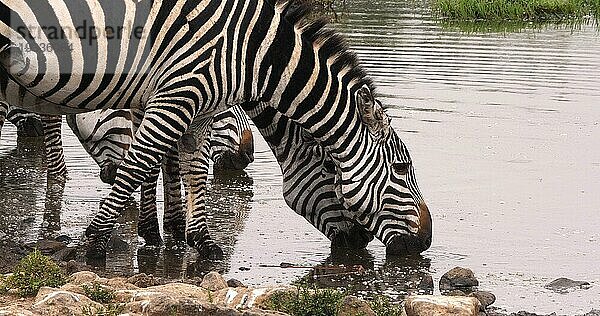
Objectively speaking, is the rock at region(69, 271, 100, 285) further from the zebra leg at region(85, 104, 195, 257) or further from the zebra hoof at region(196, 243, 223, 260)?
the zebra hoof at region(196, 243, 223, 260)

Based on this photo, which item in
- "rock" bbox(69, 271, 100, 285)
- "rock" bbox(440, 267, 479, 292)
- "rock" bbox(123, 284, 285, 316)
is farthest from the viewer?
"rock" bbox(440, 267, 479, 292)

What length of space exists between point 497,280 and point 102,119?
5369 millimetres

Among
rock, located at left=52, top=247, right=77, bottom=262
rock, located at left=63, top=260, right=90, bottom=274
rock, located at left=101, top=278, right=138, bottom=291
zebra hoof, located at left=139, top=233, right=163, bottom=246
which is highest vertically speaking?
zebra hoof, located at left=139, top=233, right=163, bottom=246

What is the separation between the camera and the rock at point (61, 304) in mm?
6163

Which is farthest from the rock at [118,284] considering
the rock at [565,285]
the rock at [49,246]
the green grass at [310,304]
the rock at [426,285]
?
the rock at [565,285]

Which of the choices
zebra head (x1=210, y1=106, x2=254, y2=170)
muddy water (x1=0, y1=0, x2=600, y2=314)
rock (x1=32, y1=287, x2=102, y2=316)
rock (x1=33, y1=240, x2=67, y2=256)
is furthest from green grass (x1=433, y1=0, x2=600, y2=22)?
rock (x1=32, y1=287, x2=102, y2=316)

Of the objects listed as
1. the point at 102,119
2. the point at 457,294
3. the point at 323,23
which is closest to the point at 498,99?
the point at 102,119

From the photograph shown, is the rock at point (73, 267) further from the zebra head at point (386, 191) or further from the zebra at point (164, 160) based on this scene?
the zebra head at point (386, 191)

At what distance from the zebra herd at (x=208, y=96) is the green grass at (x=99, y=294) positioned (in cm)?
253

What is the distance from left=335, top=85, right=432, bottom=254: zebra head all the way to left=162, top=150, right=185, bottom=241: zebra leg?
5.13ft

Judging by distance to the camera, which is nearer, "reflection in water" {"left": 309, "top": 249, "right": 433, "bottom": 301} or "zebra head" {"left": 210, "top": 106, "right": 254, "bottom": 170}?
"reflection in water" {"left": 309, "top": 249, "right": 433, "bottom": 301}

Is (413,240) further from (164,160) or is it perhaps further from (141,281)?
(141,281)

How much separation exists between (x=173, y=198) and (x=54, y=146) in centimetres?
257

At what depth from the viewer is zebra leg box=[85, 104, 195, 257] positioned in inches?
354
